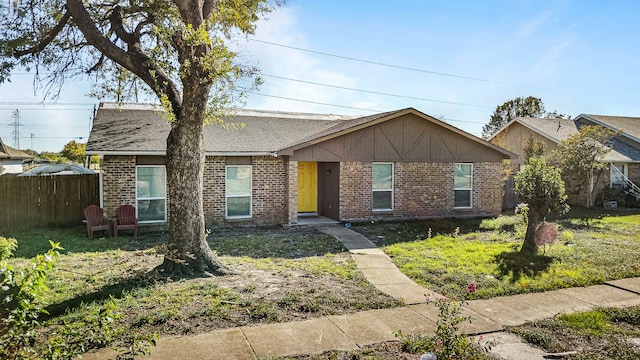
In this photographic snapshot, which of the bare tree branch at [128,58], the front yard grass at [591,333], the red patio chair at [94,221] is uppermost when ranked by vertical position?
the bare tree branch at [128,58]

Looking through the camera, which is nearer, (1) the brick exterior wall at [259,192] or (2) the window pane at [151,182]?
(2) the window pane at [151,182]

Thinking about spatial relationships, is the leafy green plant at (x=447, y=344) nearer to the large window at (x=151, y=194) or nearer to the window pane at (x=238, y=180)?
the window pane at (x=238, y=180)

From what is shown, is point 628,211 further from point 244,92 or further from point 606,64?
point 244,92

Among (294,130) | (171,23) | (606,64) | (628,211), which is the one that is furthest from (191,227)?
(628,211)

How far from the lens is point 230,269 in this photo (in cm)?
802

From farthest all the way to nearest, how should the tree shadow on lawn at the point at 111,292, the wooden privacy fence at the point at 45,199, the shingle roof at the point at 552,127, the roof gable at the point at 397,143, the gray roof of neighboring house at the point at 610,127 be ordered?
1. the shingle roof at the point at 552,127
2. the gray roof of neighboring house at the point at 610,127
3. the roof gable at the point at 397,143
4. the wooden privacy fence at the point at 45,199
5. the tree shadow on lawn at the point at 111,292

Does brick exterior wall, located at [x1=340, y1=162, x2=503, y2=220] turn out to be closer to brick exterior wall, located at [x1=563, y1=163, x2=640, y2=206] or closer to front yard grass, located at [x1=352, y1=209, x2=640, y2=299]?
front yard grass, located at [x1=352, y1=209, x2=640, y2=299]

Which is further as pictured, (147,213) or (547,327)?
(147,213)

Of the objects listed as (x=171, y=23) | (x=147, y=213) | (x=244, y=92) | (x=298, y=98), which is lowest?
(x=147, y=213)

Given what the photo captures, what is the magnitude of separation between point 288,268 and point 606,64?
1267cm

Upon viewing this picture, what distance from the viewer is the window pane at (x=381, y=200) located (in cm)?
1503

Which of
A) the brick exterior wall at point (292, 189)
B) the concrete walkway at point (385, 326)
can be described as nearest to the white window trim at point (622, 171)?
the concrete walkway at point (385, 326)

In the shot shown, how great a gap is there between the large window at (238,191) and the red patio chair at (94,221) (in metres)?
3.66

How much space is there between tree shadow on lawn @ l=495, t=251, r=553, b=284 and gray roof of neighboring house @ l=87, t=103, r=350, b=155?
7.42 m
